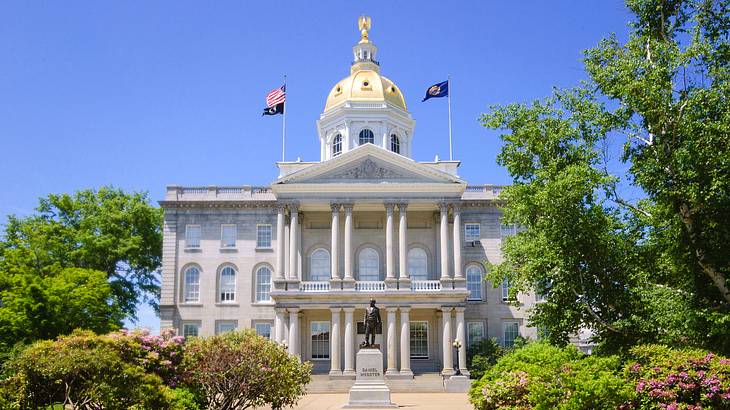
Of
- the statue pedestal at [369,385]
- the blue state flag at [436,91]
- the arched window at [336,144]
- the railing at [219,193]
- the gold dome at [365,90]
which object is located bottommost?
the statue pedestal at [369,385]

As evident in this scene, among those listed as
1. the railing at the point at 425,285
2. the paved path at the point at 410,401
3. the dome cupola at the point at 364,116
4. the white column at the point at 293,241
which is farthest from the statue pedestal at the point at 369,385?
the dome cupola at the point at 364,116

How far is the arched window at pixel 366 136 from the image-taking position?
55.5 metres

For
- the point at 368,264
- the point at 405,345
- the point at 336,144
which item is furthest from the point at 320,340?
the point at 336,144

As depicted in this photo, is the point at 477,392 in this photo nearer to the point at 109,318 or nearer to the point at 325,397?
the point at 325,397

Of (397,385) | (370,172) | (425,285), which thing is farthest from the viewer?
(370,172)

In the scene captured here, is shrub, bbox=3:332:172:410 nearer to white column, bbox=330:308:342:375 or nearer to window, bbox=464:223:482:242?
white column, bbox=330:308:342:375

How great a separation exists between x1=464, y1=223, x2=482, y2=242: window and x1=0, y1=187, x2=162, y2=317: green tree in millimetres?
21358

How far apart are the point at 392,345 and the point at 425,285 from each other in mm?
4509

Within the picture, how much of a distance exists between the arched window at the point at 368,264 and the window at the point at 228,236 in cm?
842

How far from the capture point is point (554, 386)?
58.9 ft

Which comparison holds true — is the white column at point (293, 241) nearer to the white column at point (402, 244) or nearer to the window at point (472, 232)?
the white column at point (402, 244)

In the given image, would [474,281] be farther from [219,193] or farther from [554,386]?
[554,386]

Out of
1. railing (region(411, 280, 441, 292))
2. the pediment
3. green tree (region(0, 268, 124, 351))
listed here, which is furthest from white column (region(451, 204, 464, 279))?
green tree (region(0, 268, 124, 351))

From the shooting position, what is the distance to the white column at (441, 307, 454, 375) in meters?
44.2
